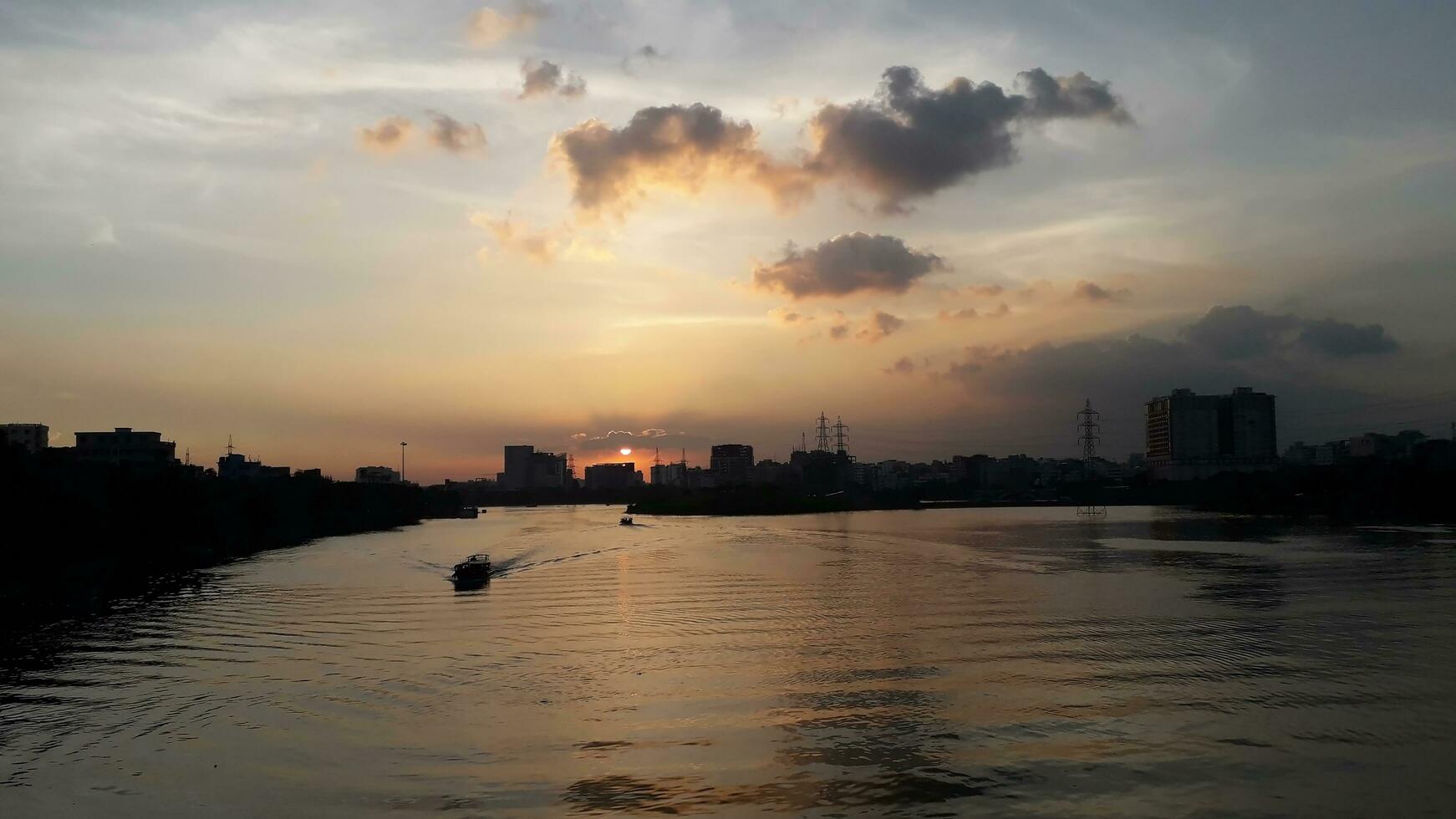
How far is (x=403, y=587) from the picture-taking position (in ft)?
165

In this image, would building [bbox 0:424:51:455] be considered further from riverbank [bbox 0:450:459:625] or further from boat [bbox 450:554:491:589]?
boat [bbox 450:554:491:589]

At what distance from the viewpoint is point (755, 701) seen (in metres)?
23.1

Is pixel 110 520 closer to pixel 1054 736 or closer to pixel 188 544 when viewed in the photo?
pixel 188 544

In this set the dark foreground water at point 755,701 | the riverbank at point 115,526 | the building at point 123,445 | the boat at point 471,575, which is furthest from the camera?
the building at point 123,445

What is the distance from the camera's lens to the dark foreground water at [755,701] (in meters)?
17.1

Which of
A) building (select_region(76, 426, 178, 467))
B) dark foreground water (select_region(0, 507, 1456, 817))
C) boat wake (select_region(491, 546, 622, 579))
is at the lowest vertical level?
boat wake (select_region(491, 546, 622, 579))

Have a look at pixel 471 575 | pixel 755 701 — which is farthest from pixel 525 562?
pixel 755 701

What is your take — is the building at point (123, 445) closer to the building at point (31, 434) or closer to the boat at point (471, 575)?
the building at point (31, 434)

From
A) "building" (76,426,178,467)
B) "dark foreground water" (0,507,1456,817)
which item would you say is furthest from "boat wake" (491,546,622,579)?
"building" (76,426,178,467)

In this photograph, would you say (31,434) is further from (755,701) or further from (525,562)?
(755,701)

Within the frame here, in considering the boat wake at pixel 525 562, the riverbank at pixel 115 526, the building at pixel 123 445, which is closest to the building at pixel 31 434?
the building at pixel 123 445

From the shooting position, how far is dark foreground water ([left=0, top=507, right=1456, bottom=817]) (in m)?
17.1

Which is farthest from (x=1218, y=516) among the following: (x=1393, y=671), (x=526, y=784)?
(x=526, y=784)

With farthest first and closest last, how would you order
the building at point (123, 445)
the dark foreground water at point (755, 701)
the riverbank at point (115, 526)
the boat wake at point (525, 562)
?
the building at point (123, 445) < the boat wake at point (525, 562) < the riverbank at point (115, 526) < the dark foreground water at point (755, 701)
